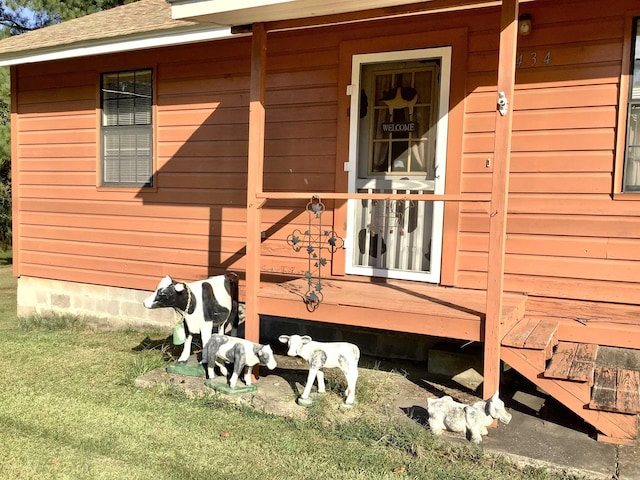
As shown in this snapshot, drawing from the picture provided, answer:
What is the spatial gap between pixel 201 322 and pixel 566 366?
9.19 feet

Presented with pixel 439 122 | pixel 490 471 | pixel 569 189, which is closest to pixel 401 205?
pixel 439 122

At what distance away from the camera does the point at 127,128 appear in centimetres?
655

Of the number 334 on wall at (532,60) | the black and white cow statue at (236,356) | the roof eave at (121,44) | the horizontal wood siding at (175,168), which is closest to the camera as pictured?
the black and white cow statue at (236,356)

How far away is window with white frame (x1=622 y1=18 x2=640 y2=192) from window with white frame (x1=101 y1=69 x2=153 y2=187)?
15.5ft

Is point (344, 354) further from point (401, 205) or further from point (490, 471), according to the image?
point (401, 205)

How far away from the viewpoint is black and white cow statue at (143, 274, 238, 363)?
14.9 feet

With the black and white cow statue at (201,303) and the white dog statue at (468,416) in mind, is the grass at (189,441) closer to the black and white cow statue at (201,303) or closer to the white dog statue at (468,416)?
the white dog statue at (468,416)

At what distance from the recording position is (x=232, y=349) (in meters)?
4.19

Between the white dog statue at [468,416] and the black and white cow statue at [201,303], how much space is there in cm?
195

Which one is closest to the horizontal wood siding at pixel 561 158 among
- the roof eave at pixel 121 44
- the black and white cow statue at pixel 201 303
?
the black and white cow statue at pixel 201 303

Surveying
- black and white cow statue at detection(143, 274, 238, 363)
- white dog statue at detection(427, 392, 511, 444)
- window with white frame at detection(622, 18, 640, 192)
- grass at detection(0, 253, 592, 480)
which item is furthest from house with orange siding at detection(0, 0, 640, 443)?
grass at detection(0, 253, 592, 480)

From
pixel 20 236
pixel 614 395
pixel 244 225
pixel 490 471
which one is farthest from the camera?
pixel 20 236

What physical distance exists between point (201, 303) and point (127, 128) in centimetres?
281

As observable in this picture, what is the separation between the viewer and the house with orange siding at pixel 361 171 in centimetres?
403
